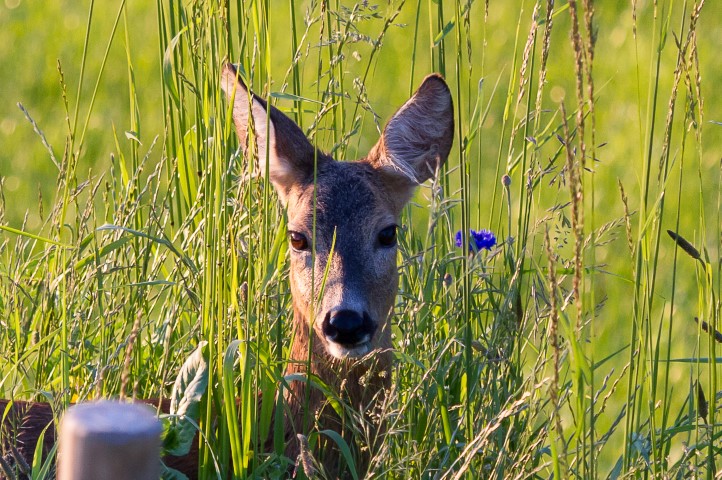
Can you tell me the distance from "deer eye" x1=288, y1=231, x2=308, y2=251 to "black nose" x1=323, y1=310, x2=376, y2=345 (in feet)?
1.46

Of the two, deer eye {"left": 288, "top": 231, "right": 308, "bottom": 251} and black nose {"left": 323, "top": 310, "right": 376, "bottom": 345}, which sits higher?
deer eye {"left": 288, "top": 231, "right": 308, "bottom": 251}

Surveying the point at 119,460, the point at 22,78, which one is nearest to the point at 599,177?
the point at 22,78

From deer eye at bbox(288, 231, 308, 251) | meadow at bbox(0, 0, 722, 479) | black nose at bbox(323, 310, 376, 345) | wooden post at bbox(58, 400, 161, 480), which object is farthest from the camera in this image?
deer eye at bbox(288, 231, 308, 251)

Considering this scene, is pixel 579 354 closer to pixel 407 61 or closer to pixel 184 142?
pixel 184 142

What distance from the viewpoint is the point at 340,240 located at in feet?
12.0

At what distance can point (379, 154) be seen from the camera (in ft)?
13.3

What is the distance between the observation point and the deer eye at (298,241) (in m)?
3.69

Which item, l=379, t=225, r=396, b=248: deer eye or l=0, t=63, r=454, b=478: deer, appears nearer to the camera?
l=0, t=63, r=454, b=478: deer

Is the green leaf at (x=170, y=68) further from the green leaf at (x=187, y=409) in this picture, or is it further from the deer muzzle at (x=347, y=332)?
the green leaf at (x=187, y=409)

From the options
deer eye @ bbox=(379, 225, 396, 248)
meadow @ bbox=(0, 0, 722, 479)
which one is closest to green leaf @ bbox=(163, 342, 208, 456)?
meadow @ bbox=(0, 0, 722, 479)

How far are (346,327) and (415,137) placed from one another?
100 centimetres

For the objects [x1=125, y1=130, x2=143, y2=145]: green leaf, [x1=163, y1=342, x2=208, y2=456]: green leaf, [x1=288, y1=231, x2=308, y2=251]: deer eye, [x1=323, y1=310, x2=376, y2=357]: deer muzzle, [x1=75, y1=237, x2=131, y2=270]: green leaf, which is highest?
[x1=125, y1=130, x2=143, y2=145]: green leaf

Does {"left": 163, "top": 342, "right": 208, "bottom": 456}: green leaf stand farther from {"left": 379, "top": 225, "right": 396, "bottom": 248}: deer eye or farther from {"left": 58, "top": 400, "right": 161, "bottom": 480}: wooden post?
{"left": 58, "top": 400, "right": 161, "bottom": 480}: wooden post

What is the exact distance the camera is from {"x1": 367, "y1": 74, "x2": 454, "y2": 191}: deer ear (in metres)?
3.90
